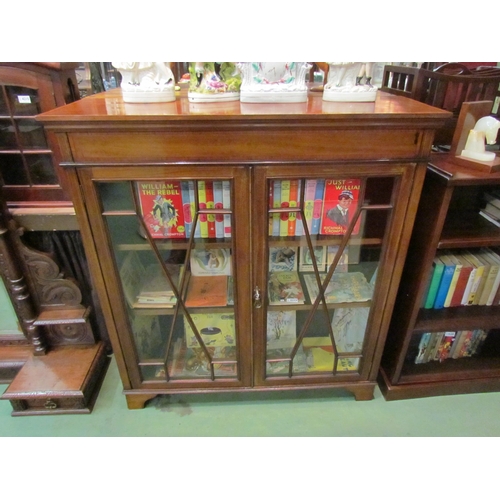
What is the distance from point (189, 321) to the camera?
1360 millimetres

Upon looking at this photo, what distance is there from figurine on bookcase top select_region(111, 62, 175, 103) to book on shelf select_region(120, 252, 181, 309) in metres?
0.55

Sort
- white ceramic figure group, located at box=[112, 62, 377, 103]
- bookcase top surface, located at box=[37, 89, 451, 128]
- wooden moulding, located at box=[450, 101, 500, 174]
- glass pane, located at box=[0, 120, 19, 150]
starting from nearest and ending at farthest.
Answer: bookcase top surface, located at box=[37, 89, 451, 128] → white ceramic figure group, located at box=[112, 62, 377, 103] → wooden moulding, located at box=[450, 101, 500, 174] → glass pane, located at box=[0, 120, 19, 150]

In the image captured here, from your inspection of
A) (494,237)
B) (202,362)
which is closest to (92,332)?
(202,362)

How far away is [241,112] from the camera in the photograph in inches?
37.9

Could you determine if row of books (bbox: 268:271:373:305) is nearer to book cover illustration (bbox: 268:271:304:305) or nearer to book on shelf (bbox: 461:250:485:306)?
book cover illustration (bbox: 268:271:304:305)

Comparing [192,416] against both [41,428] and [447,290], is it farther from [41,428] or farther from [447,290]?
[447,290]

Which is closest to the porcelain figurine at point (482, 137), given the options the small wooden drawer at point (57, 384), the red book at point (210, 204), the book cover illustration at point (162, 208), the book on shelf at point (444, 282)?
the book on shelf at point (444, 282)

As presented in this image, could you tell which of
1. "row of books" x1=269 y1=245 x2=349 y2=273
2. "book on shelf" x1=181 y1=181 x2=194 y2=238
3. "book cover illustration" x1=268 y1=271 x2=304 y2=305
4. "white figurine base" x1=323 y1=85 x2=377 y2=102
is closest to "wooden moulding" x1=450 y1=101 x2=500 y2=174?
"white figurine base" x1=323 y1=85 x2=377 y2=102

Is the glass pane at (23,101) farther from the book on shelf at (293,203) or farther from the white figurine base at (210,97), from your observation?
the book on shelf at (293,203)

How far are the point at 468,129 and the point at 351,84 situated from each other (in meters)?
0.50

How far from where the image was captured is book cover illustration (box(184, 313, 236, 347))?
4.58ft

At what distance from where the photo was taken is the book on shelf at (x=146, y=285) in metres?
1.29

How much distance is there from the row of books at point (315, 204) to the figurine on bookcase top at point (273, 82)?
0.85 feet

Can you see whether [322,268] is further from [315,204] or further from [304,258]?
[315,204]
